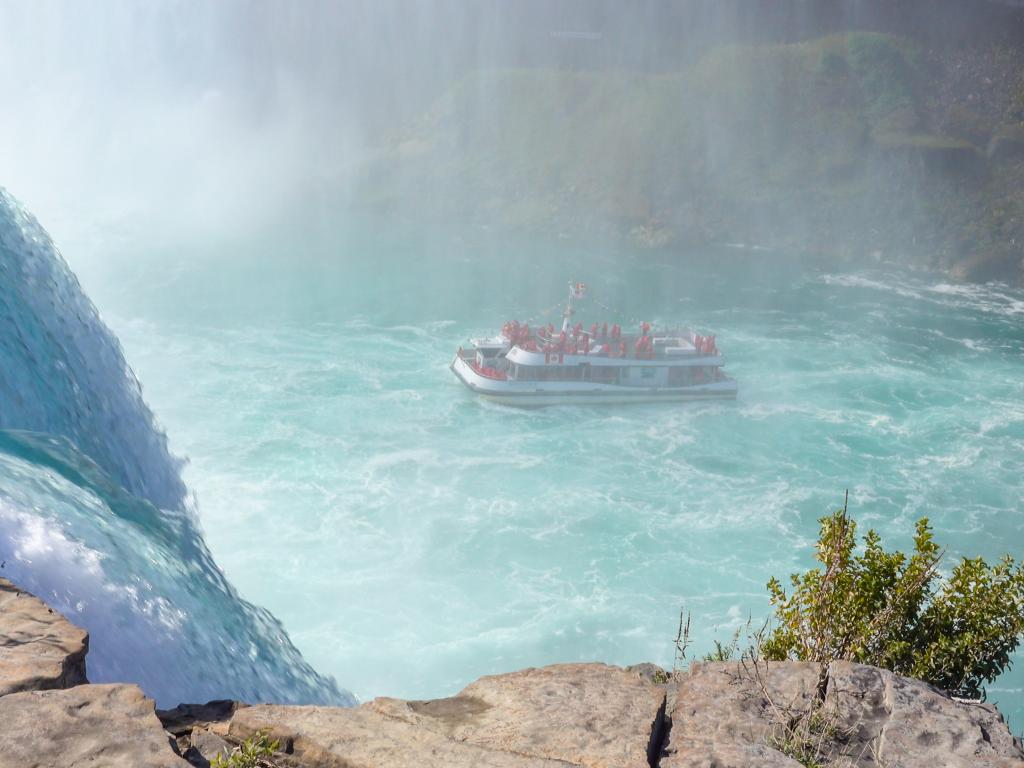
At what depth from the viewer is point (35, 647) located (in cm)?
600

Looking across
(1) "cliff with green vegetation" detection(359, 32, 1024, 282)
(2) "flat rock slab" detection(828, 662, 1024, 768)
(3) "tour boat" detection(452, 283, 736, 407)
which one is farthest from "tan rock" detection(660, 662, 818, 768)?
(1) "cliff with green vegetation" detection(359, 32, 1024, 282)

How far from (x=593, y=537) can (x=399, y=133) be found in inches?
3236

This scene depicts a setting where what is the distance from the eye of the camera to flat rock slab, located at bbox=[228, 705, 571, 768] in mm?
5930

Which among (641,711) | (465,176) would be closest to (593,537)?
(641,711)

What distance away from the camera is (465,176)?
9481cm

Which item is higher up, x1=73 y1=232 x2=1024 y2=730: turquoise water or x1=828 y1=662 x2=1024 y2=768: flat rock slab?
x1=828 y1=662 x2=1024 y2=768: flat rock slab

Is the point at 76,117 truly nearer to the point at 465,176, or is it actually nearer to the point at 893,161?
the point at 465,176

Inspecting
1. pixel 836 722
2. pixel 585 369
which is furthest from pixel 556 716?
pixel 585 369

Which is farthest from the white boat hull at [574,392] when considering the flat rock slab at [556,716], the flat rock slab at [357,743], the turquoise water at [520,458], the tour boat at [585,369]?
the flat rock slab at [357,743]

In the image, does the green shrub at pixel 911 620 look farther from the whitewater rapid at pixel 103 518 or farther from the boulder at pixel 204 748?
the whitewater rapid at pixel 103 518

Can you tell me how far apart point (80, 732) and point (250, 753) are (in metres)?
0.93

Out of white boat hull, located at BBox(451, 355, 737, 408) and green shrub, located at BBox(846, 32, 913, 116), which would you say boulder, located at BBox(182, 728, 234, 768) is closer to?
white boat hull, located at BBox(451, 355, 737, 408)

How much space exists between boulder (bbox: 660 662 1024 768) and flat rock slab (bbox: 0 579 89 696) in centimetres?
379

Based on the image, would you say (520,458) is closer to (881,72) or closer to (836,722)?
(836,722)
